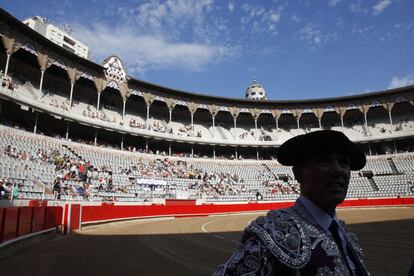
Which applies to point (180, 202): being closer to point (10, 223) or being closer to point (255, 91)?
point (10, 223)

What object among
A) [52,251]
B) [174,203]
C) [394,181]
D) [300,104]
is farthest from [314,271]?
[300,104]

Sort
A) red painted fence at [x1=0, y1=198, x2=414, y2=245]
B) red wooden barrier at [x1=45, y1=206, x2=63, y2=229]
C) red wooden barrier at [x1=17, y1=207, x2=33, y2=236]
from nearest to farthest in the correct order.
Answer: red painted fence at [x1=0, y1=198, x2=414, y2=245], red wooden barrier at [x1=17, y1=207, x2=33, y2=236], red wooden barrier at [x1=45, y1=206, x2=63, y2=229]

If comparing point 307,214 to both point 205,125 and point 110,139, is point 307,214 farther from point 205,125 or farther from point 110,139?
point 205,125

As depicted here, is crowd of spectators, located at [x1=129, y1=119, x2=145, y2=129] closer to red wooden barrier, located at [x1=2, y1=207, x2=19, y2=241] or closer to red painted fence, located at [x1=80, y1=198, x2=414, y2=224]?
red painted fence, located at [x1=80, y1=198, x2=414, y2=224]

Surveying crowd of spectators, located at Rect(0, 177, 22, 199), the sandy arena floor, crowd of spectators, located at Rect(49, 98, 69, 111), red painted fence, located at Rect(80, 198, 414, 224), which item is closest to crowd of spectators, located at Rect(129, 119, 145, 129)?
crowd of spectators, located at Rect(49, 98, 69, 111)

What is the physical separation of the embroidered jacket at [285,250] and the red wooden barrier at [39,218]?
10.7 meters

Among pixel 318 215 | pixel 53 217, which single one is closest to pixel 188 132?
pixel 53 217

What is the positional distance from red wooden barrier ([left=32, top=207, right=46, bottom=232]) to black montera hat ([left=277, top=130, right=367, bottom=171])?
10.6 m

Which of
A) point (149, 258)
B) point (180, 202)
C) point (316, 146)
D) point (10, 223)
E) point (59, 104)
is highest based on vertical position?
point (59, 104)

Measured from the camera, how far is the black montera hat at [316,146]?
5.51ft

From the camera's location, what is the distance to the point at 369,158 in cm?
3791

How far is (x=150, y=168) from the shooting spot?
1219 inches

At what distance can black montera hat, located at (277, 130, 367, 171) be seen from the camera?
66.1 inches

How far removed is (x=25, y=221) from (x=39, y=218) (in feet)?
4.51
